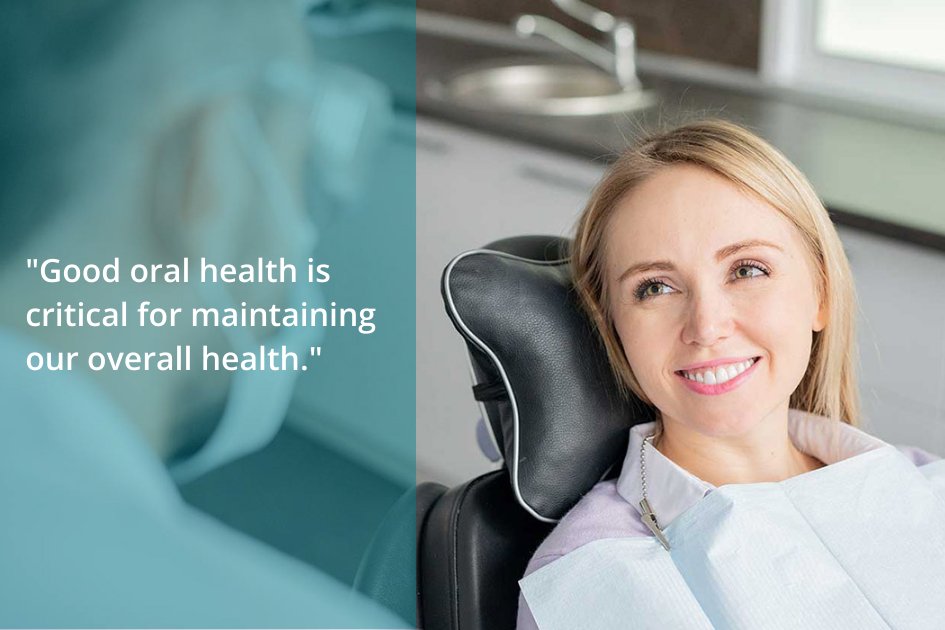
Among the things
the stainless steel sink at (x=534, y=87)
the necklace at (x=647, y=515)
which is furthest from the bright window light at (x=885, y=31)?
the necklace at (x=647, y=515)

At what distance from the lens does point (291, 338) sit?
2.10 feet

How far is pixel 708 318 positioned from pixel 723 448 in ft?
0.54

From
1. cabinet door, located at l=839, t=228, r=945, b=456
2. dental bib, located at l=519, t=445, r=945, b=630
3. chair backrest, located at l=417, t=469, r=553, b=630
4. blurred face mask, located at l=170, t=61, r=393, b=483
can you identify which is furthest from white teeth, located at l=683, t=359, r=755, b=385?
cabinet door, located at l=839, t=228, r=945, b=456

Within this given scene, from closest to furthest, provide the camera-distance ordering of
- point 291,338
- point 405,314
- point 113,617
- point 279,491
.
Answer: point 113,617 → point 291,338 → point 405,314 → point 279,491

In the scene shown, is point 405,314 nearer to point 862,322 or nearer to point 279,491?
point 279,491

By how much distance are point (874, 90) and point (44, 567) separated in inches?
96.9

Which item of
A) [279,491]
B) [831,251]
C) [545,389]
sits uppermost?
[831,251]

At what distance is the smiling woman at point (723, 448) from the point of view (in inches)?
40.1

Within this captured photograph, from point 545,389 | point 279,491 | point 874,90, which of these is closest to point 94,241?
point 545,389

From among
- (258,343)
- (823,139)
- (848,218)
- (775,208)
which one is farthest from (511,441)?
(823,139)

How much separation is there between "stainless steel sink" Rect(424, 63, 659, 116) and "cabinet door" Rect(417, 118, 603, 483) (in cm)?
15

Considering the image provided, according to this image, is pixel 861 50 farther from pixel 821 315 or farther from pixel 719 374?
pixel 719 374

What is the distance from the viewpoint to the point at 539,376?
112 centimetres

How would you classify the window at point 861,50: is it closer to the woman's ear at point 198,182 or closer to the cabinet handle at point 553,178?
the cabinet handle at point 553,178
